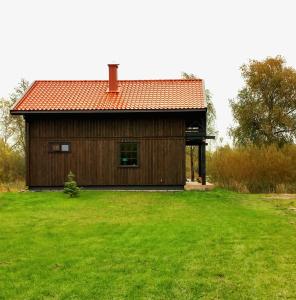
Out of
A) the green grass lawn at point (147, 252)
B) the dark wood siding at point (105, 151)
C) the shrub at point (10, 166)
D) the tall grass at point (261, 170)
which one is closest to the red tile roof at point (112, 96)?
the dark wood siding at point (105, 151)

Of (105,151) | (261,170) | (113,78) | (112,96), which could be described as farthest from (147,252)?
(261,170)

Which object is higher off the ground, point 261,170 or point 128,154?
point 128,154

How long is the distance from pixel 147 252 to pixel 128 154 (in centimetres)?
1241

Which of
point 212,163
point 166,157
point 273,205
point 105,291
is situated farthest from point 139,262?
point 212,163

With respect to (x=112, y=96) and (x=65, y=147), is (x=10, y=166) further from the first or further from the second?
(x=112, y=96)

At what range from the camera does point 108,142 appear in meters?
20.5

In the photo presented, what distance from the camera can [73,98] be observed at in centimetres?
2156

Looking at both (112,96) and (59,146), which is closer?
(59,146)

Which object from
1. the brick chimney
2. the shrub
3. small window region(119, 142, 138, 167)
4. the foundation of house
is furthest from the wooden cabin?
the shrub

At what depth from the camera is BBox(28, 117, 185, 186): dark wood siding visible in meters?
20.4

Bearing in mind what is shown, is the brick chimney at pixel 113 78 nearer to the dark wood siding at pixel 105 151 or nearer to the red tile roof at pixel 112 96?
the red tile roof at pixel 112 96

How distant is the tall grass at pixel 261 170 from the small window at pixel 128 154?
5.31 meters

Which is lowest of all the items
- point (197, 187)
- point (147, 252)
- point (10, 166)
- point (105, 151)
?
point (147, 252)

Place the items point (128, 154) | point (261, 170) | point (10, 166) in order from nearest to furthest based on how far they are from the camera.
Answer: point (128, 154), point (261, 170), point (10, 166)
